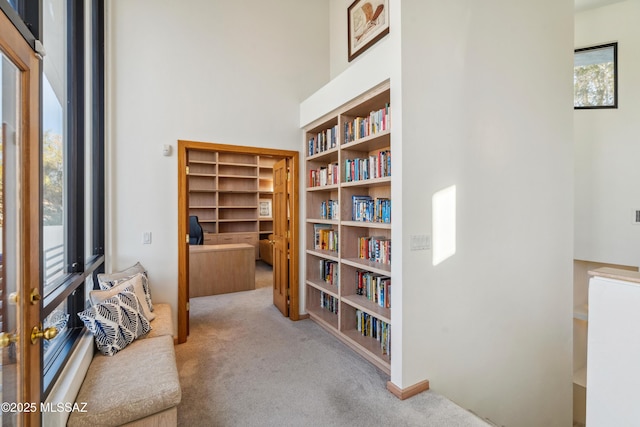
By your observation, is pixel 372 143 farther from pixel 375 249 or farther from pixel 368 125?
pixel 375 249

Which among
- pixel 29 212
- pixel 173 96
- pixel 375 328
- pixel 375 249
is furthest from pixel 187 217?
pixel 375 328

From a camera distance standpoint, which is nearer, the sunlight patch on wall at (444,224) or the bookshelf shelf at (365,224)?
the sunlight patch on wall at (444,224)

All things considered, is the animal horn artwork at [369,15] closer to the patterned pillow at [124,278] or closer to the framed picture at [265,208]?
the patterned pillow at [124,278]

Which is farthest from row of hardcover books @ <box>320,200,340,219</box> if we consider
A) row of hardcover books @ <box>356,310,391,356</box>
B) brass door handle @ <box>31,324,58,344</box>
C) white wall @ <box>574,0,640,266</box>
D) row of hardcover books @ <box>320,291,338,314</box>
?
white wall @ <box>574,0,640,266</box>

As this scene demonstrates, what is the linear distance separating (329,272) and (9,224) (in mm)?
2930

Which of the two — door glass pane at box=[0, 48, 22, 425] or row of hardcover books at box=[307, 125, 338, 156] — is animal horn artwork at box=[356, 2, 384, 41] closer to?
row of hardcover books at box=[307, 125, 338, 156]

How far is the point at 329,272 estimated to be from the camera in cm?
365

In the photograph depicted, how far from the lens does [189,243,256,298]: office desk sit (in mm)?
4785

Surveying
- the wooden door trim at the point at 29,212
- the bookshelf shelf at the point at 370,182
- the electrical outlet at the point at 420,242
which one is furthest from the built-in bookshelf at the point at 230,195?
the wooden door trim at the point at 29,212

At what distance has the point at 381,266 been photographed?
2701 millimetres

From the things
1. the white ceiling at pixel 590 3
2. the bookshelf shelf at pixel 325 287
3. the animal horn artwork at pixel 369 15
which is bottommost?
the bookshelf shelf at pixel 325 287

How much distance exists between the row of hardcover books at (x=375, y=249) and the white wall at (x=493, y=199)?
511mm

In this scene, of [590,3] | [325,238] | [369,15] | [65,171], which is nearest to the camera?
[65,171]

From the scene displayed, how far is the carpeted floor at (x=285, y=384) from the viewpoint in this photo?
78.7 inches
